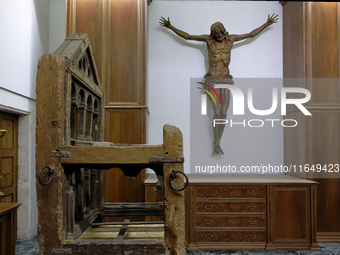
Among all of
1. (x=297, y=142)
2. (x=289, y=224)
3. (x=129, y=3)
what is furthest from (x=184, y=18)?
(x=289, y=224)

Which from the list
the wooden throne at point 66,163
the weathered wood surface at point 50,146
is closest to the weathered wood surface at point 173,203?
the wooden throne at point 66,163

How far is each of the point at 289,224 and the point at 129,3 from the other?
143 inches

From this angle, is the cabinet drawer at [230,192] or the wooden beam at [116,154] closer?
the wooden beam at [116,154]

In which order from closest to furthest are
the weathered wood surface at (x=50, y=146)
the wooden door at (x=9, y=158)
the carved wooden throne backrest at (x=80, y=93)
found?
the weathered wood surface at (x=50, y=146) → the carved wooden throne backrest at (x=80, y=93) → the wooden door at (x=9, y=158)

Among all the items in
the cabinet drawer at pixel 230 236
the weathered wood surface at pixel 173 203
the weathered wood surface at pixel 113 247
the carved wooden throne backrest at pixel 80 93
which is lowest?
the cabinet drawer at pixel 230 236

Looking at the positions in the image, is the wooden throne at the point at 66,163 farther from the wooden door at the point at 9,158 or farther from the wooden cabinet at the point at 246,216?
the wooden door at the point at 9,158

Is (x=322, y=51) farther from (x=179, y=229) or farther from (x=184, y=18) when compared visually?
(x=179, y=229)

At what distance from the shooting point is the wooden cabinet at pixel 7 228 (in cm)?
278

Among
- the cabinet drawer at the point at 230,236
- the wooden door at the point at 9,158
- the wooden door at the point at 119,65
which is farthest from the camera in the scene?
the wooden door at the point at 119,65

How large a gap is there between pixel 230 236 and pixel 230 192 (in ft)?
1.82

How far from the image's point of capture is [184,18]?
5.02 meters

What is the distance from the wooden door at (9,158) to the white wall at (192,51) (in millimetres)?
1976

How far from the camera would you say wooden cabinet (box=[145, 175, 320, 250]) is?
400 cm

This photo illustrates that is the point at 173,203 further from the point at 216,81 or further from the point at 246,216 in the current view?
the point at 216,81
